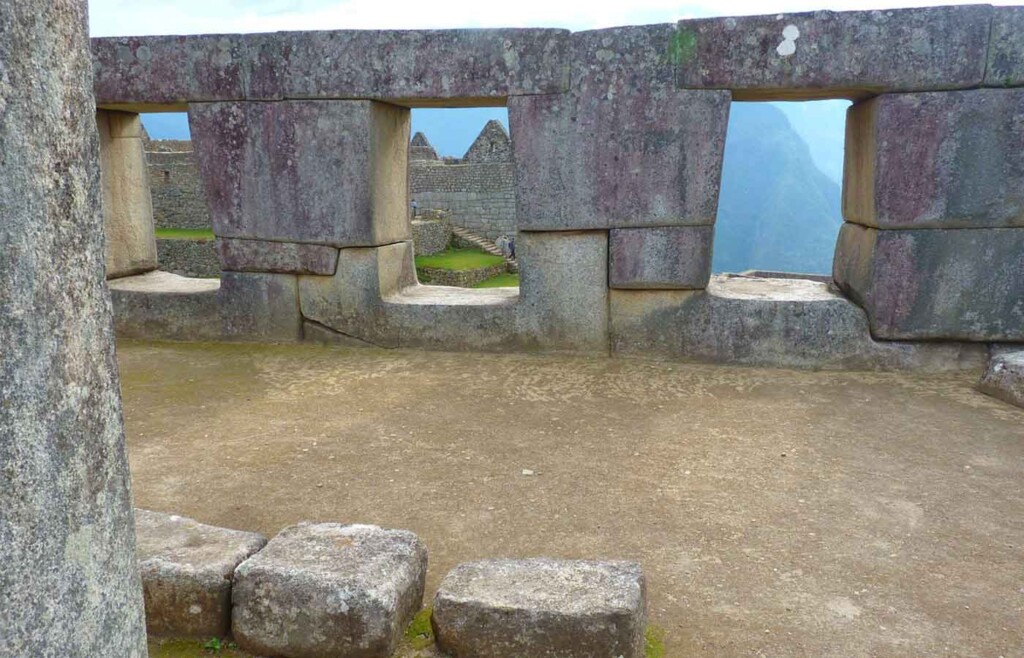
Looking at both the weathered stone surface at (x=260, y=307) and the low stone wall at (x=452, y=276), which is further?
the low stone wall at (x=452, y=276)

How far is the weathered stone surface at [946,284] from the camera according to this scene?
4.92 metres

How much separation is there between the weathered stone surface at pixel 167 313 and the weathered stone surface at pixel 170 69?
4.91 ft

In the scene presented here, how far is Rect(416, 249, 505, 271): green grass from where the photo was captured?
19.9 metres

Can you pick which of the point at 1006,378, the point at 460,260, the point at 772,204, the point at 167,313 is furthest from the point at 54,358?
the point at 772,204

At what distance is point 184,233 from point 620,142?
1973 centimetres

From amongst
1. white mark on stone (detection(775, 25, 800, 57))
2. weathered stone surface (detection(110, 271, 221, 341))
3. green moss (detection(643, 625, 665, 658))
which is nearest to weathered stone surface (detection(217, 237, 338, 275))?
weathered stone surface (detection(110, 271, 221, 341))

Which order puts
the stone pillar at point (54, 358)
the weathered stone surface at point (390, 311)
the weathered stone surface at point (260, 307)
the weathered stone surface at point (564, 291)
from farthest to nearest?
the weathered stone surface at point (260, 307)
the weathered stone surface at point (390, 311)
the weathered stone surface at point (564, 291)
the stone pillar at point (54, 358)

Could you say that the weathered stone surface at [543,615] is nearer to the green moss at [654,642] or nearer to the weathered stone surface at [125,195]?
the green moss at [654,642]

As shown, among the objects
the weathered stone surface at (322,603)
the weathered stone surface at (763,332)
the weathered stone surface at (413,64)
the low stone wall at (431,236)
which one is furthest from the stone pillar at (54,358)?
the low stone wall at (431,236)

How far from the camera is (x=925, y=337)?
5105 millimetres

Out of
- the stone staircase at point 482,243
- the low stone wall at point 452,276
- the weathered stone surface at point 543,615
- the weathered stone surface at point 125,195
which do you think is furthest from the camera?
the stone staircase at point 482,243

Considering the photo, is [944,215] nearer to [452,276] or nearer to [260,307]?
[260,307]

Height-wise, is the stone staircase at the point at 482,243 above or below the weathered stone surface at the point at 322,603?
below

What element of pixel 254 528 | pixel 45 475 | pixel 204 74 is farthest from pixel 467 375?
pixel 45 475
